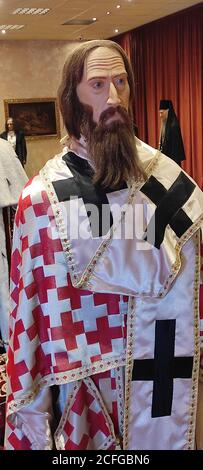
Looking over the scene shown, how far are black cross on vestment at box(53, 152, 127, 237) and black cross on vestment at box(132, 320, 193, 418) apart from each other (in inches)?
10.3

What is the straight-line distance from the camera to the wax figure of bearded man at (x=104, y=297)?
1.32 metres

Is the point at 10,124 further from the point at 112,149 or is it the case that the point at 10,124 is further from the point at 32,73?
the point at 112,149

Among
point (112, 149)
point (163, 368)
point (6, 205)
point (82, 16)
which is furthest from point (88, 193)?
point (82, 16)

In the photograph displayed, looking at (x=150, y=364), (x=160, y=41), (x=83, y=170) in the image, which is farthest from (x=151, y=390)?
(x=160, y=41)

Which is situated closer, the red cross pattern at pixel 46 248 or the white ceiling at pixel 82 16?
the red cross pattern at pixel 46 248

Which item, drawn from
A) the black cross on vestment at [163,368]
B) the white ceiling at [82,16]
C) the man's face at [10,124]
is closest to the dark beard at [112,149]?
the black cross on vestment at [163,368]

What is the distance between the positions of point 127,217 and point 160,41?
27.2ft

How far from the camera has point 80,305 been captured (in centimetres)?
135

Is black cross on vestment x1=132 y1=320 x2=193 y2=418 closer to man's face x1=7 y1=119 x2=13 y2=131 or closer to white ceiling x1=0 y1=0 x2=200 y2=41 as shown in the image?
white ceiling x1=0 y1=0 x2=200 y2=41

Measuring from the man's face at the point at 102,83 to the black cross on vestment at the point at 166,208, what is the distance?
186 mm

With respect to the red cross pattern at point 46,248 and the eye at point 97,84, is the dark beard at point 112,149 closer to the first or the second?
the eye at point 97,84

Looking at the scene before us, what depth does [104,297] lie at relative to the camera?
1.36 meters

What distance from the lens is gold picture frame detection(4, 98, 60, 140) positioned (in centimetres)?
1072

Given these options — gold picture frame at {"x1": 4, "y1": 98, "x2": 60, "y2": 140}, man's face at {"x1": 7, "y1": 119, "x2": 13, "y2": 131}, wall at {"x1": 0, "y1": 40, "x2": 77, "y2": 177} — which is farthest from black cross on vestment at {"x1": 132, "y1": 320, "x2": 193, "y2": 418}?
gold picture frame at {"x1": 4, "y1": 98, "x2": 60, "y2": 140}
